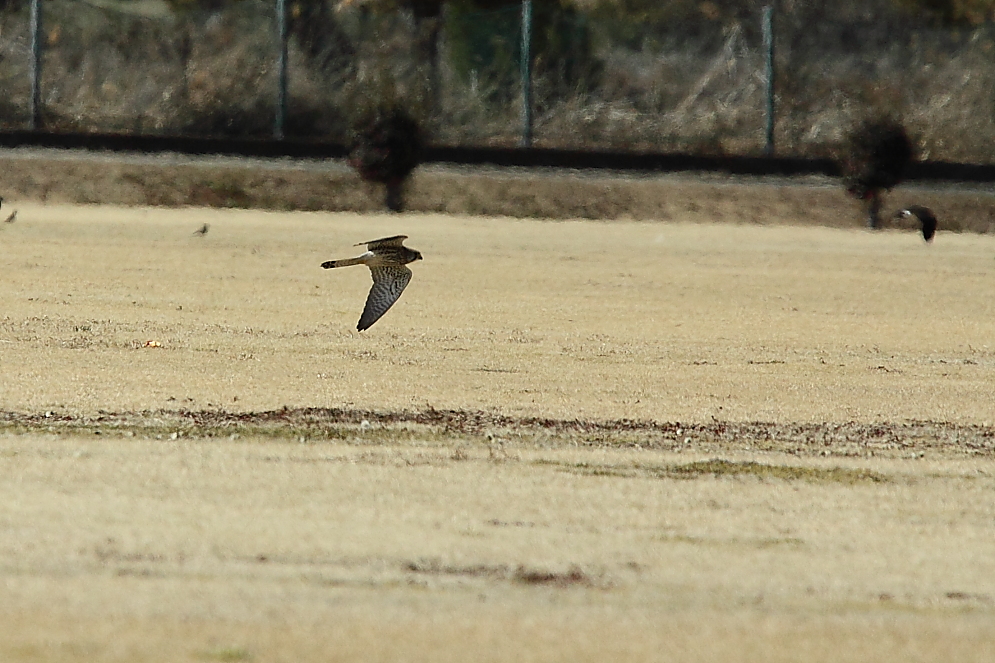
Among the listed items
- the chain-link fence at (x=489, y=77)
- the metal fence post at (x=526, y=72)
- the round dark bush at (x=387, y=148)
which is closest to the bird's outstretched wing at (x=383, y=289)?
the round dark bush at (x=387, y=148)

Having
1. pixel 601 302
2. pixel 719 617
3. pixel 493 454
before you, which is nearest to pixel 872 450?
pixel 493 454

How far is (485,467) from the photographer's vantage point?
7344 mm

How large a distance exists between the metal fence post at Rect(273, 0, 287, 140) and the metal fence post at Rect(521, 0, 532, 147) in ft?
10.4

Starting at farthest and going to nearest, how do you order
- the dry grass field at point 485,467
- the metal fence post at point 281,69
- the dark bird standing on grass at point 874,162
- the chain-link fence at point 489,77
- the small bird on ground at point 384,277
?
the chain-link fence at point 489,77
the metal fence post at point 281,69
the dark bird standing on grass at point 874,162
the small bird on ground at point 384,277
the dry grass field at point 485,467

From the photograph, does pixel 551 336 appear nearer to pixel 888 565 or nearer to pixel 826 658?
pixel 888 565

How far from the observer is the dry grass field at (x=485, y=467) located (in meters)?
5.09

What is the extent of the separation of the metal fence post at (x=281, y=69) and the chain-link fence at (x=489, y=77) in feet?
0.26

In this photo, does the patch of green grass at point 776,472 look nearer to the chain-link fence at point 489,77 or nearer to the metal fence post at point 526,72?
the chain-link fence at point 489,77

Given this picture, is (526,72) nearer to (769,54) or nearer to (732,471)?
(769,54)

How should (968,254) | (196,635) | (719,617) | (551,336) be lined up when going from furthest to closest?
(968,254), (551,336), (719,617), (196,635)

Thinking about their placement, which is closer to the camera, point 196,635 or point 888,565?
point 196,635

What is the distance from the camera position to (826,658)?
16.1 feet

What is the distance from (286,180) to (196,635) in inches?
714

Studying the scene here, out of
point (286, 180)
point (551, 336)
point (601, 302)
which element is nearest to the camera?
point (551, 336)
